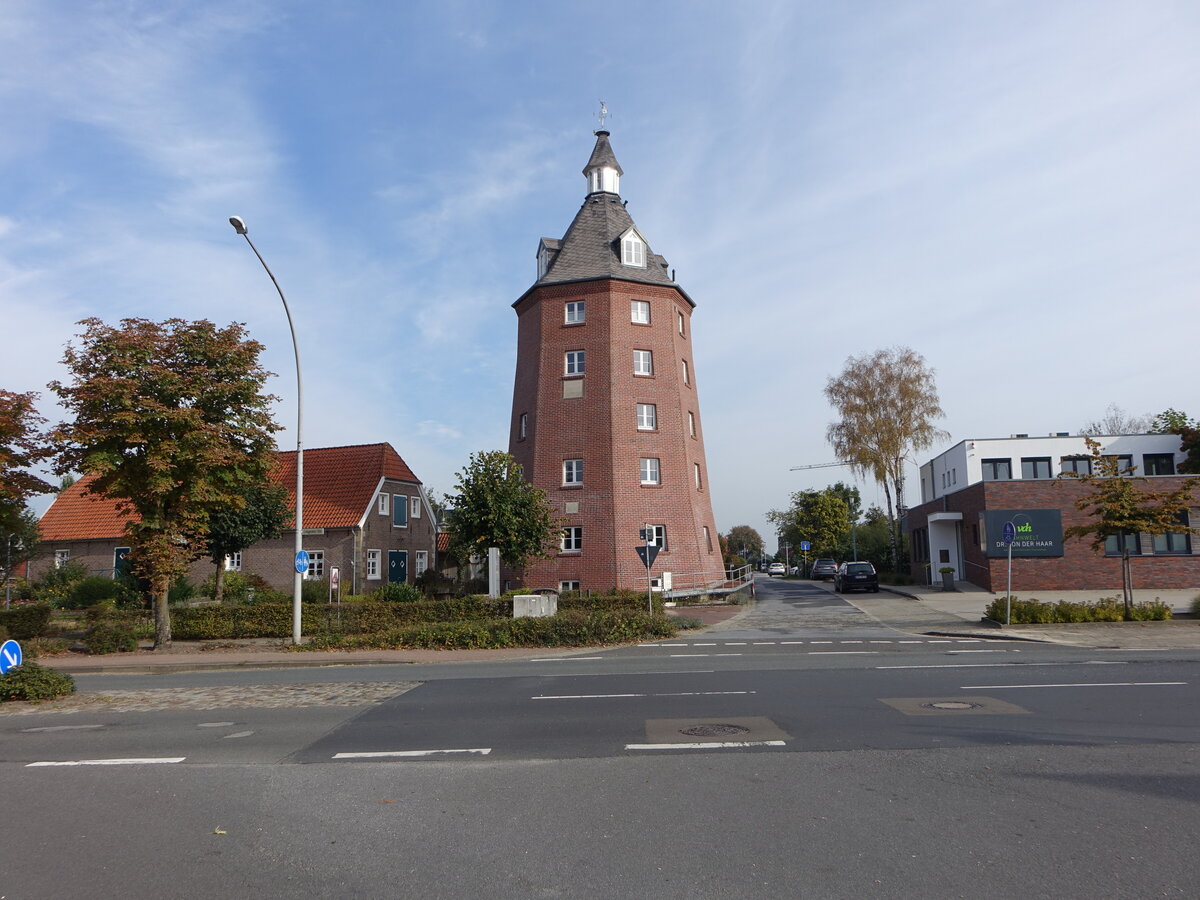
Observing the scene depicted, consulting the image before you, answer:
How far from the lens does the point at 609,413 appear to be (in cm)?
3669

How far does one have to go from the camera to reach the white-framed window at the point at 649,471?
36938 millimetres

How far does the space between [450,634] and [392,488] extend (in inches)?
904

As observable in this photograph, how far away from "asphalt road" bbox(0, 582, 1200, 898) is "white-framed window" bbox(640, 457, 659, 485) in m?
24.1

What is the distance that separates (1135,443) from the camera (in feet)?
149

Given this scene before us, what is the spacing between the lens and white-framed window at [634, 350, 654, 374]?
38.2 meters

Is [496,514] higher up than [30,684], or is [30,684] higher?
[496,514]

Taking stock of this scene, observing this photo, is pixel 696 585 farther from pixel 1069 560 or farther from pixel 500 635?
pixel 500 635

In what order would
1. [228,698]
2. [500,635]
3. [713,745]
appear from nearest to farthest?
1. [713,745]
2. [228,698]
3. [500,635]

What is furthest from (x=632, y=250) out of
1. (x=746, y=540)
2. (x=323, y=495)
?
(x=746, y=540)

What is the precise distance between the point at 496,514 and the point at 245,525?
10.7 metres

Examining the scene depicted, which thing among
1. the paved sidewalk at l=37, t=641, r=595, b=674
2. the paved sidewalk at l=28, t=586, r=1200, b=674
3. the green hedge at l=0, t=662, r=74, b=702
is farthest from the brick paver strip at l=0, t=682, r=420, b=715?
the paved sidewalk at l=28, t=586, r=1200, b=674

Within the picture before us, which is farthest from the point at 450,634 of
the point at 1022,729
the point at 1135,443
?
the point at 1135,443

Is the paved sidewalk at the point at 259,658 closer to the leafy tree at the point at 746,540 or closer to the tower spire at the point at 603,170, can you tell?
the tower spire at the point at 603,170

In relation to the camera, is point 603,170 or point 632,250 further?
point 603,170
